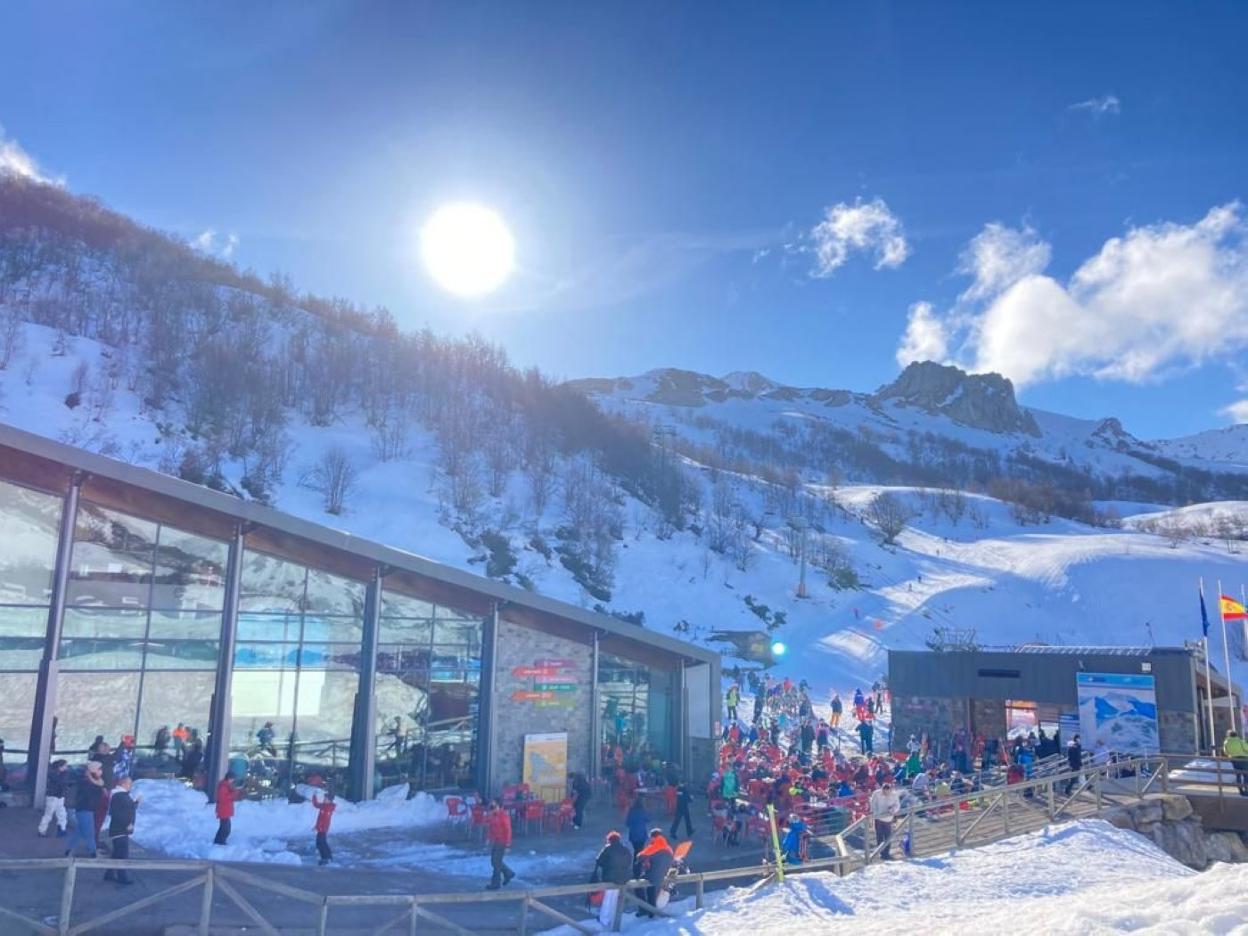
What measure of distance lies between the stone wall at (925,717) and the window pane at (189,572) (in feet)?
64.2

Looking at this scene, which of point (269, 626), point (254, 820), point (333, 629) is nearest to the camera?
point (254, 820)

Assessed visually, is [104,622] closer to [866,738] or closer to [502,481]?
[866,738]

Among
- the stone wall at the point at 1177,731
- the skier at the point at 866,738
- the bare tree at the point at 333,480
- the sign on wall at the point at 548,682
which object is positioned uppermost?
the bare tree at the point at 333,480

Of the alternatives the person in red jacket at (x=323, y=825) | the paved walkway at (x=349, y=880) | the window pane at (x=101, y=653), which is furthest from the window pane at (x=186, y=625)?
the person in red jacket at (x=323, y=825)

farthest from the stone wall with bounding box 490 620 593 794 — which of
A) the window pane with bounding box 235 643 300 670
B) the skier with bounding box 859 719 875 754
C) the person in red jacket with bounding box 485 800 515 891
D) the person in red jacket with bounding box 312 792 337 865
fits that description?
the skier with bounding box 859 719 875 754

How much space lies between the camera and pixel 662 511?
59875 millimetres

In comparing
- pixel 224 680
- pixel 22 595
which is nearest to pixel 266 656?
pixel 224 680

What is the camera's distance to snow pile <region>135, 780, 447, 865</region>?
13453mm

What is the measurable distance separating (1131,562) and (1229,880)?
5497cm

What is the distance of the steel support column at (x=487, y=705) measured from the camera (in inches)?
714

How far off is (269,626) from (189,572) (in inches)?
70.5

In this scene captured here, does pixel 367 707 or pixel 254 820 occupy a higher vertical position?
pixel 367 707

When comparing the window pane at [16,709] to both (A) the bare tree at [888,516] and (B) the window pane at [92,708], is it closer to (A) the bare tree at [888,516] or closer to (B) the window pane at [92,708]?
(B) the window pane at [92,708]

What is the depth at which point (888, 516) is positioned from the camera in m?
Result: 69.7
